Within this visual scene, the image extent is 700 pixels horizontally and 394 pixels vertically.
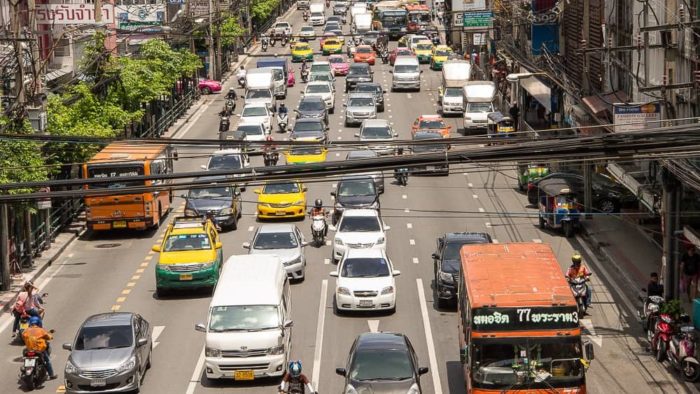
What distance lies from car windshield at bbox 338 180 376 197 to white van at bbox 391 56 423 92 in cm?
Result: 3735

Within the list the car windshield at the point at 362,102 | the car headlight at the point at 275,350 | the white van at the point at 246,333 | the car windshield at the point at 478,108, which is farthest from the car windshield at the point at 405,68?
the car headlight at the point at 275,350

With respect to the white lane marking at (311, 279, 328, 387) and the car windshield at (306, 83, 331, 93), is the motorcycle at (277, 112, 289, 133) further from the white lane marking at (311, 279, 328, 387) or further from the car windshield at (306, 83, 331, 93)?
the white lane marking at (311, 279, 328, 387)

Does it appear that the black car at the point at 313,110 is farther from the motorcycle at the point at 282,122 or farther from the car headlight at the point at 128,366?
the car headlight at the point at 128,366

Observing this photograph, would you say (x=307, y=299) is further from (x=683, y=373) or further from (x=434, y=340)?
(x=683, y=373)

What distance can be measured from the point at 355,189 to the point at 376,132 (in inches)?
Result: 492

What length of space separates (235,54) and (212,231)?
69.7 metres

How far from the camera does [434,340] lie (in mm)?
34750

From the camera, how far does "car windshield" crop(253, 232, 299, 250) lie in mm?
40781

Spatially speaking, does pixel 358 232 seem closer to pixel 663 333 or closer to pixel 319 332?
pixel 319 332

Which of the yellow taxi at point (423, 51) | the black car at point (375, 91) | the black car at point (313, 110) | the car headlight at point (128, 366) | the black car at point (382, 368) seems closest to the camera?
the black car at point (382, 368)

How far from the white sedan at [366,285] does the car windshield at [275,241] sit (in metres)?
3.48

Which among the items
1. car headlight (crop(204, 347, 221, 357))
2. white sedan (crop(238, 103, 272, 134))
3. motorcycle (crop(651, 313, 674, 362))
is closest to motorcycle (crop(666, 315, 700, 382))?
motorcycle (crop(651, 313, 674, 362))

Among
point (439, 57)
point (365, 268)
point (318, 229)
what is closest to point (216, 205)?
point (318, 229)

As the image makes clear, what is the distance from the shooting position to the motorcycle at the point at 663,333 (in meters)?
31.8
